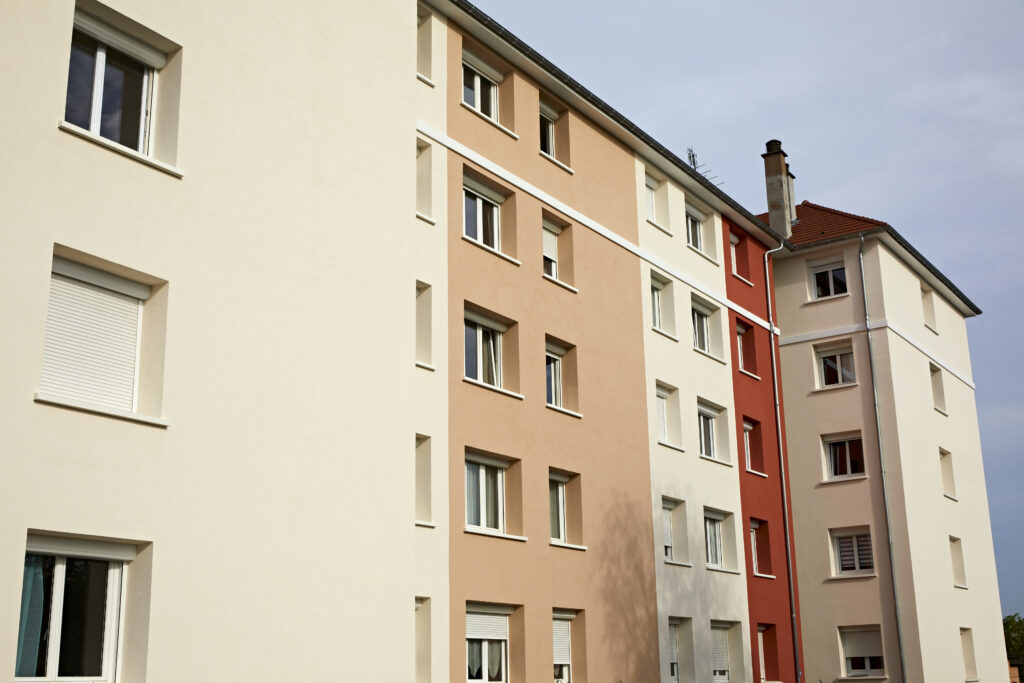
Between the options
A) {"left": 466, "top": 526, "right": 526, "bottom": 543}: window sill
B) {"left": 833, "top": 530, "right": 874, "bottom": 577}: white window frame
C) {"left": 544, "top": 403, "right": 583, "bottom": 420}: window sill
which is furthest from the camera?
{"left": 833, "top": 530, "right": 874, "bottom": 577}: white window frame

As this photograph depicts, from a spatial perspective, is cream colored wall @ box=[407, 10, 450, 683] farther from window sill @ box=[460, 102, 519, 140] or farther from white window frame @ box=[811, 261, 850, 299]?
white window frame @ box=[811, 261, 850, 299]

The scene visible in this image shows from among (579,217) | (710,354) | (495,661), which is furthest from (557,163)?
(495,661)

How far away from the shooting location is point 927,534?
32219 millimetres

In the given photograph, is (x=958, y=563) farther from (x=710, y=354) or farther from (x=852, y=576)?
(x=710, y=354)

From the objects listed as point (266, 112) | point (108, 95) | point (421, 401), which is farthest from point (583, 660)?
point (108, 95)

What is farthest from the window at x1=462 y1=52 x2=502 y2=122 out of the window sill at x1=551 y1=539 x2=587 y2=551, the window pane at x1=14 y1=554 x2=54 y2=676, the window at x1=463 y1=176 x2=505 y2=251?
the window pane at x1=14 y1=554 x2=54 y2=676

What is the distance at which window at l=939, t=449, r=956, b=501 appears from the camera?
35.7 meters

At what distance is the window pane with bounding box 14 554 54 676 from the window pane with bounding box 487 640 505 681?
9434mm

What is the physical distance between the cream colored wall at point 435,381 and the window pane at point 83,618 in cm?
659

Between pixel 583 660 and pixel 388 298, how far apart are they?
29.6 feet

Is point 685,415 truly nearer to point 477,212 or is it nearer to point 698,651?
point 698,651

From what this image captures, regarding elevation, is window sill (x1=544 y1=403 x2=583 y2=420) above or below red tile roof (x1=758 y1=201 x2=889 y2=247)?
below

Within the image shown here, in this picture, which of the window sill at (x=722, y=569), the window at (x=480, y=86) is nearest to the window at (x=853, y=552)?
the window sill at (x=722, y=569)

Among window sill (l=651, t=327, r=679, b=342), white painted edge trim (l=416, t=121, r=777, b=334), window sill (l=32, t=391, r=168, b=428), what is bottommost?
window sill (l=32, t=391, r=168, b=428)
